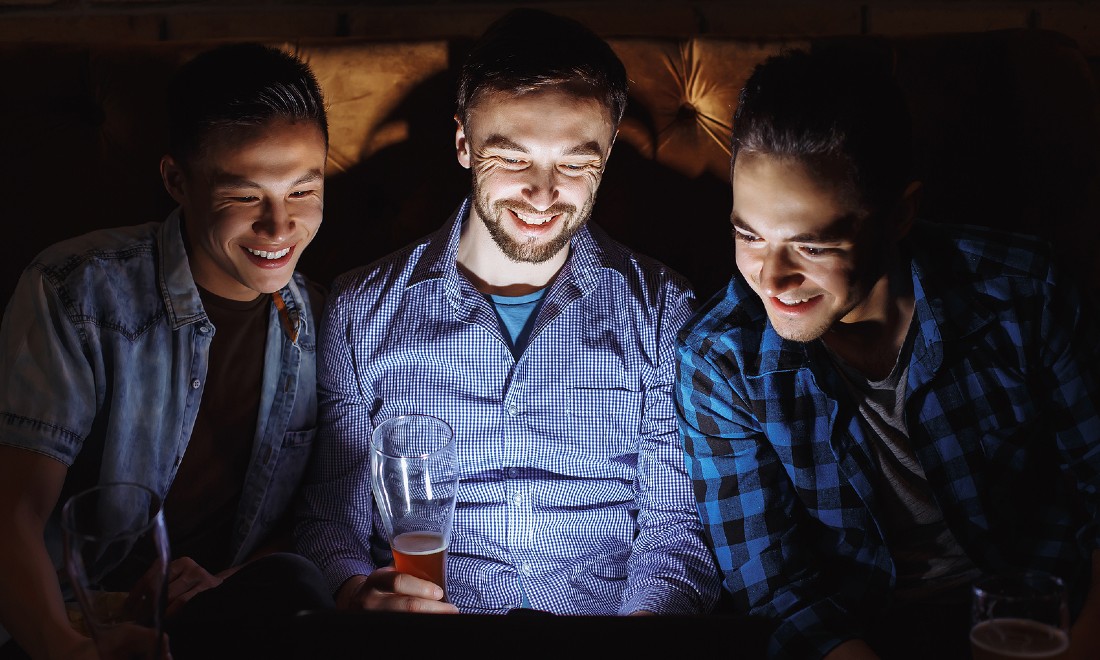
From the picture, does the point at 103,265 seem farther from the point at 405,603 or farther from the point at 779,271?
the point at 779,271

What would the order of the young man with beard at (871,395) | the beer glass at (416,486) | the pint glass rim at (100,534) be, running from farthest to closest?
the young man with beard at (871,395) → the beer glass at (416,486) → the pint glass rim at (100,534)

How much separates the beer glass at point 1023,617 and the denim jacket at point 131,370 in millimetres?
1155

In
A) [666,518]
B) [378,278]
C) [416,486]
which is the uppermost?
[378,278]

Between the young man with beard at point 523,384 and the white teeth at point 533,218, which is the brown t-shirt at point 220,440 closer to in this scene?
the young man with beard at point 523,384

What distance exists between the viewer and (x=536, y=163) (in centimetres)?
160

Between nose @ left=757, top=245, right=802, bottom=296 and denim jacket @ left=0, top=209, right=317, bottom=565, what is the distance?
0.83 metres

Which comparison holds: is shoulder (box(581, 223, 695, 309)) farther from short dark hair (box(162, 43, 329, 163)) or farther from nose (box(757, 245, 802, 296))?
short dark hair (box(162, 43, 329, 163))

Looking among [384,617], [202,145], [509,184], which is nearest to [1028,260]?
[509,184]

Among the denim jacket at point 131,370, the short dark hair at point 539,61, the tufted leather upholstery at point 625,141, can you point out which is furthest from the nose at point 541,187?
the denim jacket at point 131,370

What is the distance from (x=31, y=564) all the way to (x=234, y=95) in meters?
0.78

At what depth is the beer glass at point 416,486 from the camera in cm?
124

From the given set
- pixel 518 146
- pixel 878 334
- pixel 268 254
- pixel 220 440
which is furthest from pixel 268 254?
pixel 878 334

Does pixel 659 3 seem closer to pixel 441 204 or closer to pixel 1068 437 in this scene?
pixel 441 204

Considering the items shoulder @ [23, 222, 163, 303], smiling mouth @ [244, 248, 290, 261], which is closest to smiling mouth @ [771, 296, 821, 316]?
smiling mouth @ [244, 248, 290, 261]
